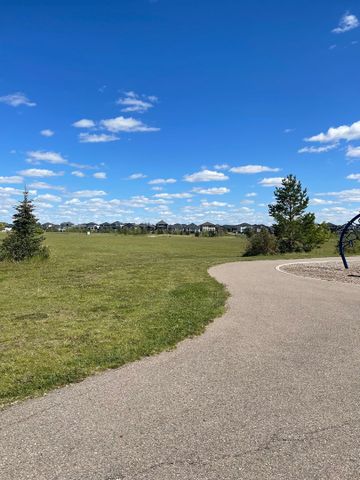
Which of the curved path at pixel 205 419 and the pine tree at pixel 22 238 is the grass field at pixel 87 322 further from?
the pine tree at pixel 22 238

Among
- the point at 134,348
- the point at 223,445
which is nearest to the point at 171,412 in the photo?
the point at 223,445

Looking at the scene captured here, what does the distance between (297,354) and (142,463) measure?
155 inches

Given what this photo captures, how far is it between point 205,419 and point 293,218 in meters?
38.8

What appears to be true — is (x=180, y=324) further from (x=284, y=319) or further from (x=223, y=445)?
(x=223, y=445)

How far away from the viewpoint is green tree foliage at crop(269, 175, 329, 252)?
132 feet

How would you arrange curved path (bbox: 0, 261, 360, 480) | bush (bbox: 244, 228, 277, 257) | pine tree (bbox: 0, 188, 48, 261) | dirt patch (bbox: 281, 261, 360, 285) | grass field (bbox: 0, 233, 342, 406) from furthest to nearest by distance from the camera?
bush (bbox: 244, 228, 277, 257), pine tree (bbox: 0, 188, 48, 261), dirt patch (bbox: 281, 261, 360, 285), grass field (bbox: 0, 233, 342, 406), curved path (bbox: 0, 261, 360, 480)

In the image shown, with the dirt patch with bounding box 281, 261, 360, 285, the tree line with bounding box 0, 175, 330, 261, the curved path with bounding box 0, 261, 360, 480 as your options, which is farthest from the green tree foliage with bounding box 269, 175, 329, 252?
the curved path with bounding box 0, 261, 360, 480

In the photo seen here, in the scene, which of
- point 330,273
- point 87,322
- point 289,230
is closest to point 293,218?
point 289,230

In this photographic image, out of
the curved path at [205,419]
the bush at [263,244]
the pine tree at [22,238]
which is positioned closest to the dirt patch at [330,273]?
the curved path at [205,419]

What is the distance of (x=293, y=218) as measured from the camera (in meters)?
41.6

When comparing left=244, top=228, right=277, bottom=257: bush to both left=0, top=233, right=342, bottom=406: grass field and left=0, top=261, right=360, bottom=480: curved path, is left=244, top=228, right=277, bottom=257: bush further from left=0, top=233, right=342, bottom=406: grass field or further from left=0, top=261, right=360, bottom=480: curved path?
left=0, top=261, right=360, bottom=480: curved path

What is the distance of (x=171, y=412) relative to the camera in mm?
4738

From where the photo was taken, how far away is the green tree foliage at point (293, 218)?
40.1 m

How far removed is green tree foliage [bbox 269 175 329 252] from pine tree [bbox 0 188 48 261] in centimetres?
2261
